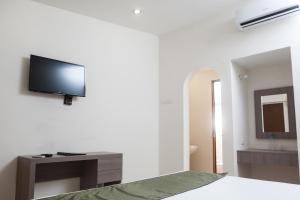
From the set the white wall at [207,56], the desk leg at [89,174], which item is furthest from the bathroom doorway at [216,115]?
the desk leg at [89,174]

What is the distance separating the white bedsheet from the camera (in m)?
1.59

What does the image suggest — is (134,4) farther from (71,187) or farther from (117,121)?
(71,187)

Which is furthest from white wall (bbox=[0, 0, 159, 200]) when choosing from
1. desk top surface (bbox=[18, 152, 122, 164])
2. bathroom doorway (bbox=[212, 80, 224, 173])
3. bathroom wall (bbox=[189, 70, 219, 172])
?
bathroom doorway (bbox=[212, 80, 224, 173])

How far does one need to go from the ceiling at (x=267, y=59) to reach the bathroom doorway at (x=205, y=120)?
115 centimetres

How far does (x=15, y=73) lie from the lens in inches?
121

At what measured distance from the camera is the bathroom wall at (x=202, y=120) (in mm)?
5059

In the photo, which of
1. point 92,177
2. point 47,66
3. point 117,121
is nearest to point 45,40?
point 47,66

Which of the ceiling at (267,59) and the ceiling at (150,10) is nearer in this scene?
the ceiling at (267,59)

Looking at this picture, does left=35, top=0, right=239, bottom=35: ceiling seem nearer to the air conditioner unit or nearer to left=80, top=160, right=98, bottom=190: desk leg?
the air conditioner unit

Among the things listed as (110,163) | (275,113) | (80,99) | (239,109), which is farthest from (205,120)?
(80,99)

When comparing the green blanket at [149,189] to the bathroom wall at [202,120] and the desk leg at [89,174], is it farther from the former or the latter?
the bathroom wall at [202,120]

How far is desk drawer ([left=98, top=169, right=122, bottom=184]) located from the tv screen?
109 centimetres

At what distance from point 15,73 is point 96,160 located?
1.43 meters

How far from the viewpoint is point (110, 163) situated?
326cm
